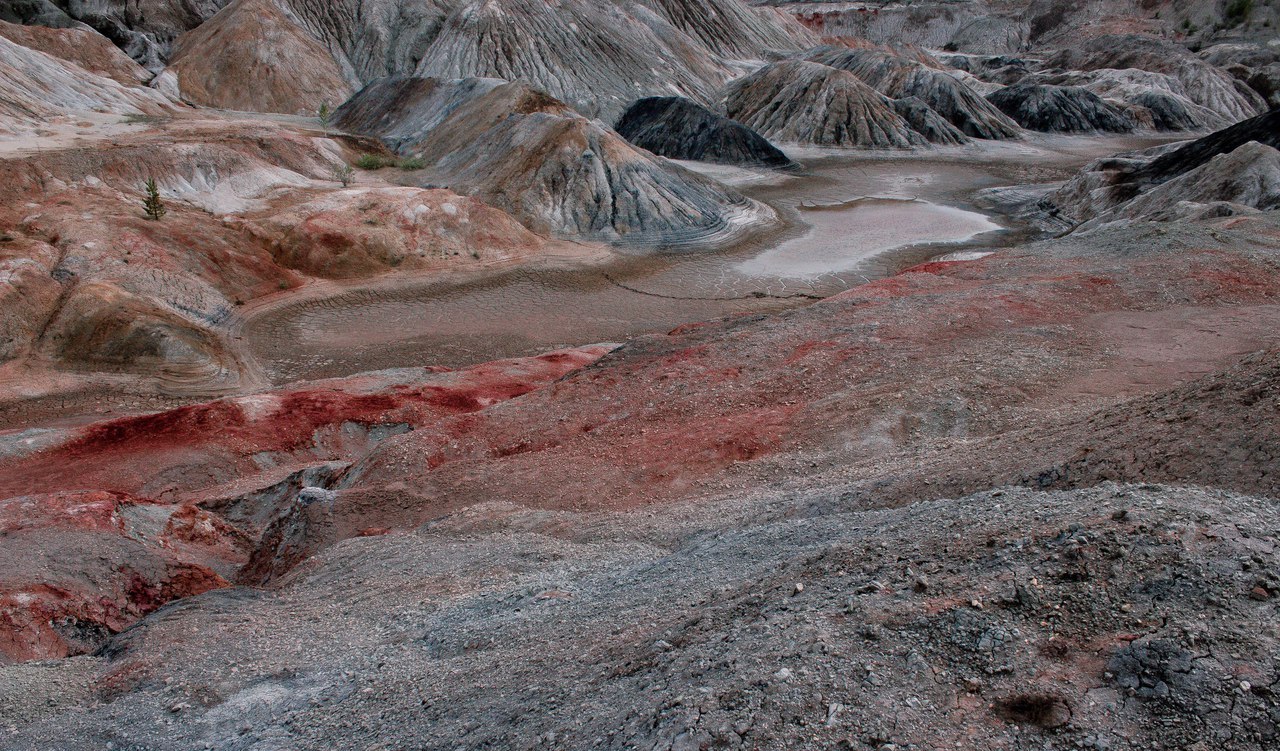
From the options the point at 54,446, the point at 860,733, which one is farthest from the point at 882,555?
the point at 54,446

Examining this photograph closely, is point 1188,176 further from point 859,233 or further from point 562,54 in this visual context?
point 562,54

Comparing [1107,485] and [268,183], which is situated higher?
[268,183]

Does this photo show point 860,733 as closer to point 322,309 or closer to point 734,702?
point 734,702

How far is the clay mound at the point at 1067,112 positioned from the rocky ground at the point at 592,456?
21.6 meters

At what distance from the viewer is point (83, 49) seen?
3638 centimetres

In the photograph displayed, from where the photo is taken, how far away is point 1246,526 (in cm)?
410

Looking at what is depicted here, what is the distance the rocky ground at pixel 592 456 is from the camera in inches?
156

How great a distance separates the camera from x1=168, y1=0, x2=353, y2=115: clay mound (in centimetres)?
3928

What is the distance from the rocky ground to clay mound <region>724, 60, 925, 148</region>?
520 inches

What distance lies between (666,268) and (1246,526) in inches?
788

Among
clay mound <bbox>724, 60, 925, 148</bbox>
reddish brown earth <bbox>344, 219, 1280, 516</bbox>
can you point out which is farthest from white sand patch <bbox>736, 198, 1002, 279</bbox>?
clay mound <bbox>724, 60, 925, 148</bbox>

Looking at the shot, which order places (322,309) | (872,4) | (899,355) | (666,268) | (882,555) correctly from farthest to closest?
(872,4)
(666,268)
(322,309)
(899,355)
(882,555)

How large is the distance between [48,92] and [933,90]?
141ft

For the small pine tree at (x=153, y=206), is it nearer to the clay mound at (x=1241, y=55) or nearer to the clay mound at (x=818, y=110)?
the clay mound at (x=818, y=110)
